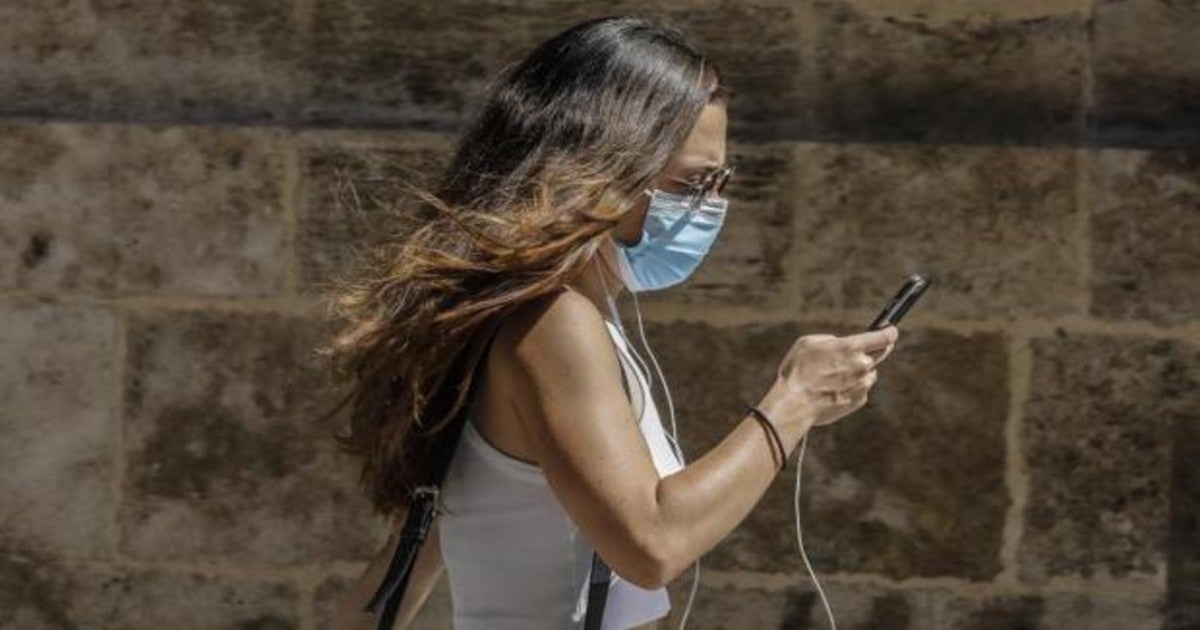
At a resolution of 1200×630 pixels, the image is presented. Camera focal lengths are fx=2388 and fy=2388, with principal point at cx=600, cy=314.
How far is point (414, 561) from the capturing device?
289 cm

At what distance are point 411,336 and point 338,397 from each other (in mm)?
1934

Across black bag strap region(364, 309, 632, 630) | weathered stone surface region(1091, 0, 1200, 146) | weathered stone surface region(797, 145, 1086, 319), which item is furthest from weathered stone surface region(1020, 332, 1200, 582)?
black bag strap region(364, 309, 632, 630)

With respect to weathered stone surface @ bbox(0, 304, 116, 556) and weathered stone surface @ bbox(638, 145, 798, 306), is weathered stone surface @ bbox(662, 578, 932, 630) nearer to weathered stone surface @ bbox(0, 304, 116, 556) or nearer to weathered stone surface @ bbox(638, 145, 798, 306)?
weathered stone surface @ bbox(638, 145, 798, 306)

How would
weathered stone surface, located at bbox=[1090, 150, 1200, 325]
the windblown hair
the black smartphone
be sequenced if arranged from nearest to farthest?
the windblown hair → the black smartphone → weathered stone surface, located at bbox=[1090, 150, 1200, 325]

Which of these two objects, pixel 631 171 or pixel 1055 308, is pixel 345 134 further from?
pixel 631 171

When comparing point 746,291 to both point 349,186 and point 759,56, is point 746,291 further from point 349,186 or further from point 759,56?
point 349,186

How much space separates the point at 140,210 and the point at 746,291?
1.21 metres

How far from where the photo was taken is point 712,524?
8.86 ft

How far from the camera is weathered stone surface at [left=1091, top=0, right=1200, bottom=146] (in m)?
4.61

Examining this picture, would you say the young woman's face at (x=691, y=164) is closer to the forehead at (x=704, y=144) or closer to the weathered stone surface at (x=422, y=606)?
the forehead at (x=704, y=144)

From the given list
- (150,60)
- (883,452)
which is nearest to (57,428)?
(150,60)

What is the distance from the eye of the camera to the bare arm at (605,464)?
266 centimetres

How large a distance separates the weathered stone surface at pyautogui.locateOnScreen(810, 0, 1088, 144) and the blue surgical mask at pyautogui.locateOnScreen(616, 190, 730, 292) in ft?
5.30

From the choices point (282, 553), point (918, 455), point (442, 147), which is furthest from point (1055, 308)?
point (282, 553)
